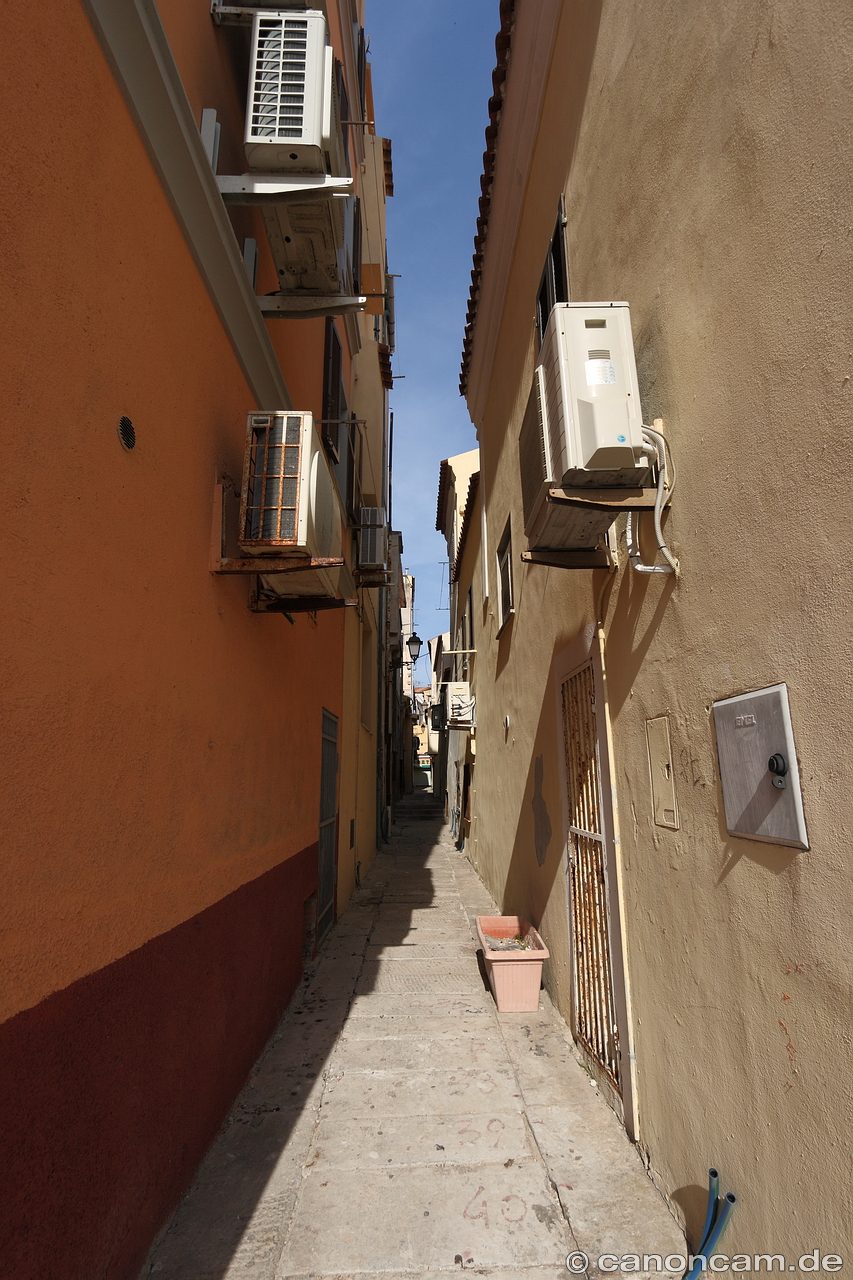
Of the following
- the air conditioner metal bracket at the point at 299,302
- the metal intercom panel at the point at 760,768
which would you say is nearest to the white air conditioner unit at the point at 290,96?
the air conditioner metal bracket at the point at 299,302

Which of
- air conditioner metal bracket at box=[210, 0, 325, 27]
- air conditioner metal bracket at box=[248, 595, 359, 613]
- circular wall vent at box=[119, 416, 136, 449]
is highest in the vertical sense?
air conditioner metal bracket at box=[210, 0, 325, 27]

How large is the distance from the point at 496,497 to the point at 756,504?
626cm

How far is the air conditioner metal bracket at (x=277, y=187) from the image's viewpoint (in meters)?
3.29

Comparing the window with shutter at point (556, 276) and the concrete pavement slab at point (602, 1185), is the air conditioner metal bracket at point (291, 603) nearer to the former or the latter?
the window with shutter at point (556, 276)

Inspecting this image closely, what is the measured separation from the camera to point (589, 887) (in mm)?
3732

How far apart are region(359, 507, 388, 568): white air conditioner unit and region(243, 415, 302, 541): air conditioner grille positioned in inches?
208

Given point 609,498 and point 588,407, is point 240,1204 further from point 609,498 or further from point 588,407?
point 588,407

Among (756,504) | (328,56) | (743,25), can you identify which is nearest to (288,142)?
(328,56)

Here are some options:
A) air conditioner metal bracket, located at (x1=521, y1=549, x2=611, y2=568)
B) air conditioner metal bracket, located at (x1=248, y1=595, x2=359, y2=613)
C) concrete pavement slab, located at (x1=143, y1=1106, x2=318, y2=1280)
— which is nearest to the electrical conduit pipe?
air conditioner metal bracket, located at (x1=521, y1=549, x2=611, y2=568)

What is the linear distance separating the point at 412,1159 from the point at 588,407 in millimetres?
3362

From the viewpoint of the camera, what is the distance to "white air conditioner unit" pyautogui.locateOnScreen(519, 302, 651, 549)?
8.02ft

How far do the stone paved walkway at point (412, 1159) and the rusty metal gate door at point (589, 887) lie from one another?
0.25 meters

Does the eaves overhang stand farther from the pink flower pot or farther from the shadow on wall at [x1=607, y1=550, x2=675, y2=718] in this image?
the pink flower pot

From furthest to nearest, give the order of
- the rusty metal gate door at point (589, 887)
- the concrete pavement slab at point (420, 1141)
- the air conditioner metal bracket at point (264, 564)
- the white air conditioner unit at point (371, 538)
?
the white air conditioner unit at point (371, 538) < the rusty metal gate door at point (589, 887) < the air conditioner metal bracket at point (264, 564) < the concrete pavement slab at point (420, 1141)
